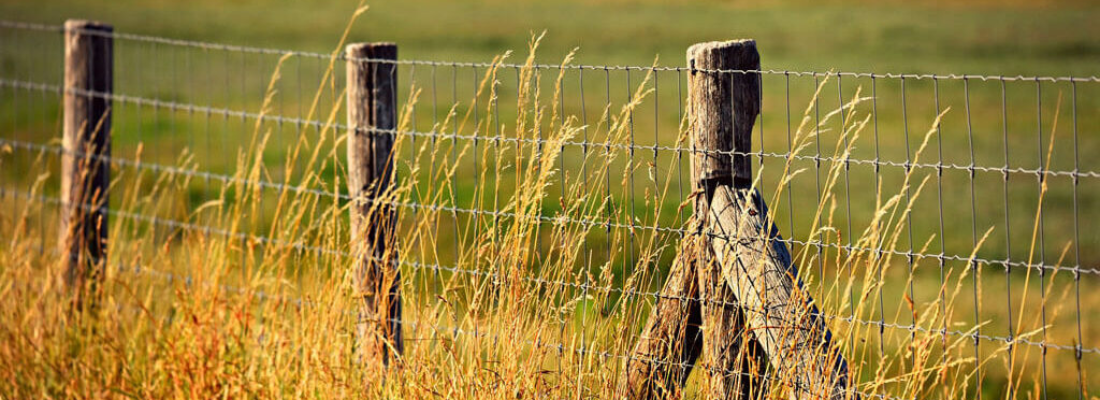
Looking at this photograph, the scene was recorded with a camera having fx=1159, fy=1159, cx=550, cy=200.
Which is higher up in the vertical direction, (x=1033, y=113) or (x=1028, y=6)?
(x=1028, y=6)

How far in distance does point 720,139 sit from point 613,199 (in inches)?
16.3

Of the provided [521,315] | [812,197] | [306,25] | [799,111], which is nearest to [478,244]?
[521,315]

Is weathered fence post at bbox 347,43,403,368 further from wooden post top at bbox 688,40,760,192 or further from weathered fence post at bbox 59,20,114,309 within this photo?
weathered fence post at bbox 59,20,114,309

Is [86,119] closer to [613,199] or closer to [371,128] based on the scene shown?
[371,128]

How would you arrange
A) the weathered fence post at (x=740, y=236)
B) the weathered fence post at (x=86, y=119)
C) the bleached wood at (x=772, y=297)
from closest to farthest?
the bleached wood at (x=772, y=297) < the weathered fence post at (x=740, y=236) < the weathered fence post at (x=86, y=119)

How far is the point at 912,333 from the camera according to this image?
3.29 m

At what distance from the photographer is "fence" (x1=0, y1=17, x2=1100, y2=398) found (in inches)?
137

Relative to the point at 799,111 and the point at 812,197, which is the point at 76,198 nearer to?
the point at 812,197

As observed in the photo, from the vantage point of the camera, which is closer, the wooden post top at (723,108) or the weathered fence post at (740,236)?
the weathered fence post at (740,236)

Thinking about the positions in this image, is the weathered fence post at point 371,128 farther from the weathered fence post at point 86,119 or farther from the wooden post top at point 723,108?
the weathered fence post at point 86,119

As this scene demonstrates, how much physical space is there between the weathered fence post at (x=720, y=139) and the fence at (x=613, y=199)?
28 millimetres

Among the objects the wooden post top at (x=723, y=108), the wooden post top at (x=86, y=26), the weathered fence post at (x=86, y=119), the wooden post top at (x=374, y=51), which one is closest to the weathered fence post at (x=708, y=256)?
the wooden post top at (x=723, y=108)

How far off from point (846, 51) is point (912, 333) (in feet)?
143

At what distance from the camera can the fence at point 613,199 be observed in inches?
137
